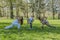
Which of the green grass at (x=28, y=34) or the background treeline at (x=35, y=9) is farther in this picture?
the background treeline at (x=35, y=9)

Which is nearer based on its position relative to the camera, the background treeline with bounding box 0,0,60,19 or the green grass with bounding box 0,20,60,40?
the green grass with bounding box 0,20,60,40

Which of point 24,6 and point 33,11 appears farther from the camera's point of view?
point 33,11

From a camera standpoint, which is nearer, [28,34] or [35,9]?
[28,34]

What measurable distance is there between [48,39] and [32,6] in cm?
3792

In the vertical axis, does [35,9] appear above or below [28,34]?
above

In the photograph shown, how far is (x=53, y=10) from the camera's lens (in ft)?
174

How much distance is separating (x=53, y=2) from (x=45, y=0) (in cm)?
204

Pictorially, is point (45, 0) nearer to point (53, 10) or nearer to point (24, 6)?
point (53, 10)

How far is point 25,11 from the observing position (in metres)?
46.8

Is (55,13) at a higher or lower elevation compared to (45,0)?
lower

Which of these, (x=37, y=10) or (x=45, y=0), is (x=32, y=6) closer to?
(x=37, y=10)

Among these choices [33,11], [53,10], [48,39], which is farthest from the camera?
[53,10]

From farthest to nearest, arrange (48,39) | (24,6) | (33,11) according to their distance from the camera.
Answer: (33,11), (24,6), (48,39)

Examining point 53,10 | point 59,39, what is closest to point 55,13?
point 53,10
